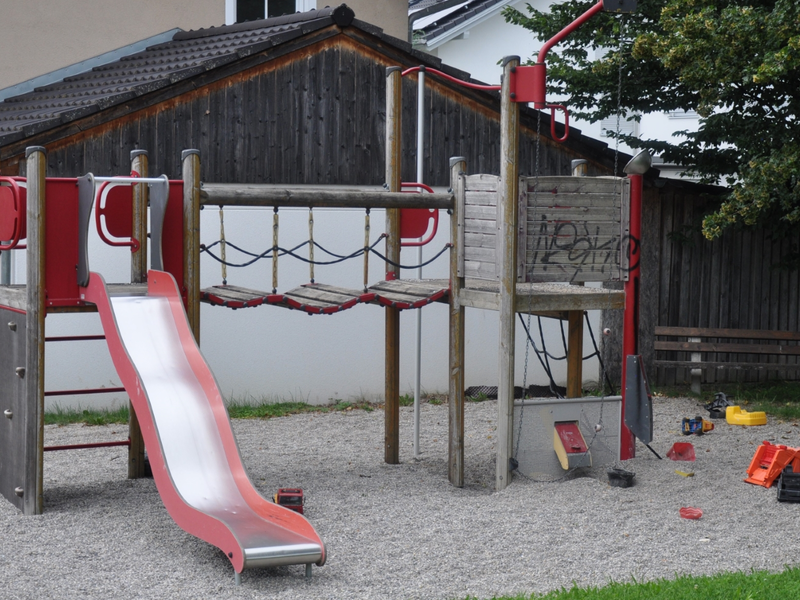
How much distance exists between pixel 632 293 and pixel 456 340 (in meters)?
1.38

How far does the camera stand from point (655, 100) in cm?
1170

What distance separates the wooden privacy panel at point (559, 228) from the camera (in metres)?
7.15

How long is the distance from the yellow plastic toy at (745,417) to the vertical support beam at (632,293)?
9.11 feet

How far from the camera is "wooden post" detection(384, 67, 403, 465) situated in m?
8.56

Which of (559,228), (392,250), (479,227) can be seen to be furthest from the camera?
(392,250)

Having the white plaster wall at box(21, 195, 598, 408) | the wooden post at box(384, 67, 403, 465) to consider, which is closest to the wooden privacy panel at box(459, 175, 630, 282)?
the wooden post at box(384, 67, 403, 465)

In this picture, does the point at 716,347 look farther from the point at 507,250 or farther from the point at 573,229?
the point at 507,250

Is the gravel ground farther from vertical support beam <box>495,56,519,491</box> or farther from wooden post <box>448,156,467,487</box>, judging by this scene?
vertical support beam <box>495,56,519,491</box>

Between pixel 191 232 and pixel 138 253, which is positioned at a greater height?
pixel 191 232

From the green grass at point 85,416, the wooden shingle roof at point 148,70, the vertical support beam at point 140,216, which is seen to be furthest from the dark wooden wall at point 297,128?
the green grass at point 85,416

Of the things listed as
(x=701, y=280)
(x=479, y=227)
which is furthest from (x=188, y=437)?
(x=701, y=280)

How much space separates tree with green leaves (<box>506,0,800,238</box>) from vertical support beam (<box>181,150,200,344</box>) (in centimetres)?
383

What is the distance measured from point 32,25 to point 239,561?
912 centimetres

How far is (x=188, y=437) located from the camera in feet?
20.1
